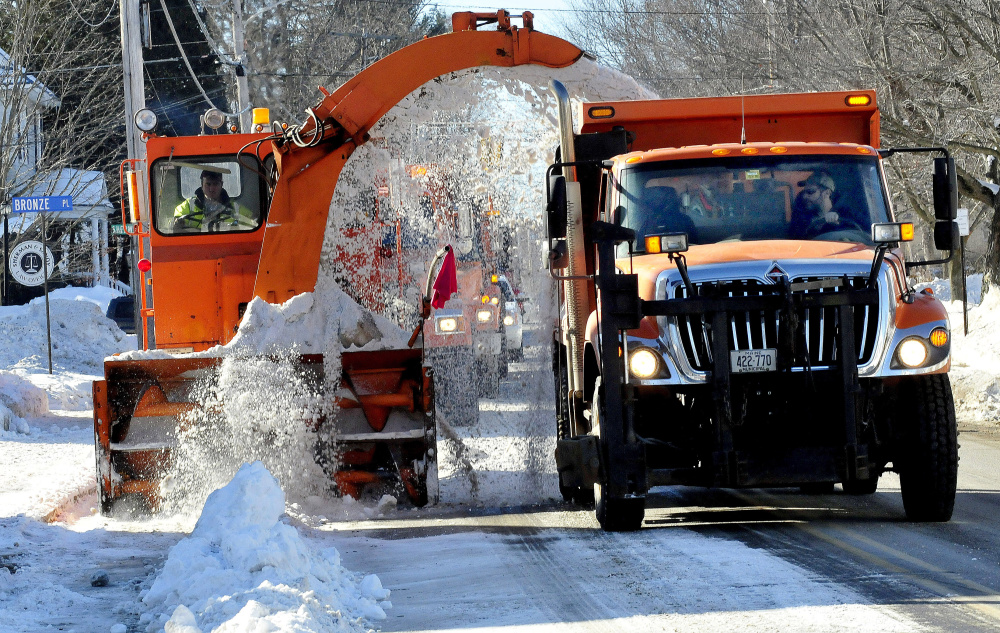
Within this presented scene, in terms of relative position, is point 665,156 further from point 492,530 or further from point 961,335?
point 961,335

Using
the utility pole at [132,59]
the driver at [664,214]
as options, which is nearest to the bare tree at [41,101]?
the utility pole at [132,59]

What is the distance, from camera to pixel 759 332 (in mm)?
7141

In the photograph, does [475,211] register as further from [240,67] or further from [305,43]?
[305,43]

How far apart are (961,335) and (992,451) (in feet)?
26.0

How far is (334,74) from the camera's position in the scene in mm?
46625

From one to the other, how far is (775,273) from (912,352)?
93 centimetres

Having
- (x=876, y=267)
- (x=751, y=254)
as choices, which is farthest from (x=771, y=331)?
(x=876, y=267)

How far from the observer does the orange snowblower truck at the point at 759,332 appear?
7082mm

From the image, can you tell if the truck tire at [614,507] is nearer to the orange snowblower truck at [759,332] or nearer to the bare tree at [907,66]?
the orange snowblower truck at [759,332]

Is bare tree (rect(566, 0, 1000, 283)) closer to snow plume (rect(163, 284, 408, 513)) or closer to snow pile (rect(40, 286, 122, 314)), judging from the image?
snow plume (rect(163, 284, 408, 513))

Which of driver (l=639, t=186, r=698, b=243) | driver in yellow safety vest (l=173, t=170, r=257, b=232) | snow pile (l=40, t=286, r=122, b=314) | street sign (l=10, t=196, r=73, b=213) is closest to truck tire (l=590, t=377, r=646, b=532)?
driver (l=639, t=186, r=698, b=243)

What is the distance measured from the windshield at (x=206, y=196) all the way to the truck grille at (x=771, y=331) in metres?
5.13

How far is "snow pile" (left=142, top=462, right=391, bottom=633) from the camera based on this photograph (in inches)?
205

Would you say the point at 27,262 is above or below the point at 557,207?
above
